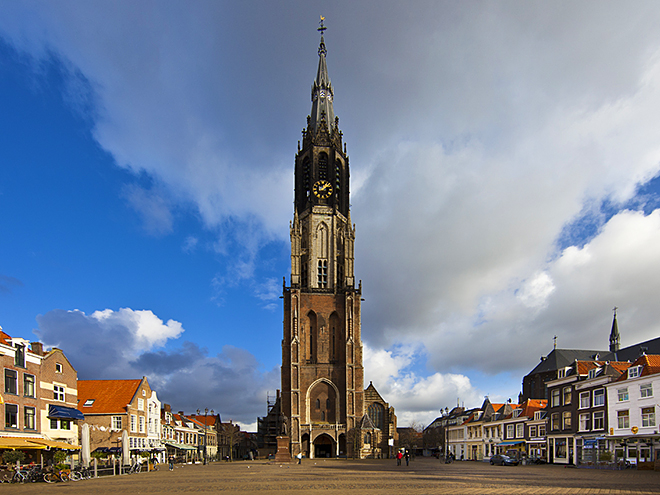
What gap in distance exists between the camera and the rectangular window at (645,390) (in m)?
37.0

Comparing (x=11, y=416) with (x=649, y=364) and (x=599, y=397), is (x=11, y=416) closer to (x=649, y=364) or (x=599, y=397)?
(x=599, y=397)

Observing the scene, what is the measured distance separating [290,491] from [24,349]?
964 inches

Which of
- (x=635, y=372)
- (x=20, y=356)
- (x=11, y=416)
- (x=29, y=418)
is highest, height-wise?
(x=20, y=356)

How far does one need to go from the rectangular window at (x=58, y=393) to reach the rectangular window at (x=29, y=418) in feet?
10.5

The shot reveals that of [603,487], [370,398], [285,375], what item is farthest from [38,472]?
[370,398]

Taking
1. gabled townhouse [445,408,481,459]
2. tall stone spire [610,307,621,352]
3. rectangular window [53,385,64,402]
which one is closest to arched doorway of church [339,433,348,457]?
gabled townhouse [445,408,481,459]

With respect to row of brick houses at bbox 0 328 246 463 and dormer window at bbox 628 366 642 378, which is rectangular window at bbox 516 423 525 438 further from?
row of brick houses at bbox 0 328 246 463

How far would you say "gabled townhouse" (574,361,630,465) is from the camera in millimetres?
41031

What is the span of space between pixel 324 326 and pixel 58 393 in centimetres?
4321

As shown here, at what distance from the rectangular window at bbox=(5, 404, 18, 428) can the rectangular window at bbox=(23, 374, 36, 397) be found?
1682 mm

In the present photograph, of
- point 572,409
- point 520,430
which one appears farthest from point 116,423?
point 520,430

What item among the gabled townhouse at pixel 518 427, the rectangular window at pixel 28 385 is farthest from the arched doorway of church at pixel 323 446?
the rectangular window at pixel 28 385

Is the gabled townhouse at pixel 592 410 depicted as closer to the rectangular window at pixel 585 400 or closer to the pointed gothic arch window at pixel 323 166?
the rectangular window at pixel 585 400

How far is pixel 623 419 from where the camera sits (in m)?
39.3
